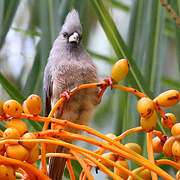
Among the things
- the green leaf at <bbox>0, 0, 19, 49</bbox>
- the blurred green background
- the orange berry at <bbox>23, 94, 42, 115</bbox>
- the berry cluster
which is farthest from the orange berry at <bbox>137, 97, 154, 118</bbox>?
the green leaf at <bbox>0, 0, 19, 49</bbox>

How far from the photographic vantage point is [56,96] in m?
1.92

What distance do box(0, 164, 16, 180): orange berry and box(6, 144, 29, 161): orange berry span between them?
28 millimetres

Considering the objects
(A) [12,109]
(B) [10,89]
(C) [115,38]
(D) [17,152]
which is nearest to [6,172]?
(D) [17,152]

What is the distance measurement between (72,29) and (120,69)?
1059 millimetres

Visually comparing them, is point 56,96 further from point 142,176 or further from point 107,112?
point 107,112

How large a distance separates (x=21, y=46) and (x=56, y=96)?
44.2 inches

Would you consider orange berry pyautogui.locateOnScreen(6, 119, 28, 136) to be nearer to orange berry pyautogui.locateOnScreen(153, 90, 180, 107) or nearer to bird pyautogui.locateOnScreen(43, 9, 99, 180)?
orange berry pyautogui.locateOnScreen(153, 90, 180, 107)

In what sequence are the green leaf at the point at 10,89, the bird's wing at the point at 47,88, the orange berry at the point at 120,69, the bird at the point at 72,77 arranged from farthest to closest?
the bird's wing at the point at 47,88, the bird at the point at 72,77, the green leaf at the point at 10,89, the orange berry at the point at 120,69

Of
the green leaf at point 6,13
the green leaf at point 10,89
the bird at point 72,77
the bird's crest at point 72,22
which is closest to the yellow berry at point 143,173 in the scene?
the green leaf at point 10,89

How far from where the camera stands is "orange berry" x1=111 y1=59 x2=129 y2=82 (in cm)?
101

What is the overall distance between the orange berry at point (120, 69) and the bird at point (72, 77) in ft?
2.61

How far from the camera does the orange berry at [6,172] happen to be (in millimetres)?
889

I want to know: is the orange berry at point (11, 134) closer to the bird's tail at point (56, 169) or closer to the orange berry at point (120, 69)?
Answer: the orange berry at point (120, 69)

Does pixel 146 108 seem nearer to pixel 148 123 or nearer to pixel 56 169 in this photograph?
pixel 148 123
